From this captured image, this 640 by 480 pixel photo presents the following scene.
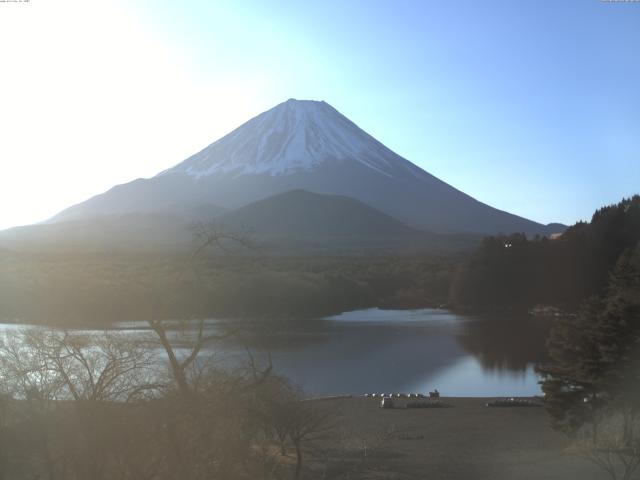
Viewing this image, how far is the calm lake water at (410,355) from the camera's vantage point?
63.7 feet

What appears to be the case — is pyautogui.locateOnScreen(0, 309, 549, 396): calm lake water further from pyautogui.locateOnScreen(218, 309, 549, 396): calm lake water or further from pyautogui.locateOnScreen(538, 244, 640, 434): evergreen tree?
pyautogui.locateOnScreen(538, 244, 640, 434): evergreen tree

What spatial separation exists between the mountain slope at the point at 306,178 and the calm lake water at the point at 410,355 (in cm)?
4858

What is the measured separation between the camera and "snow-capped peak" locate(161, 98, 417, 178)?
94.4 m

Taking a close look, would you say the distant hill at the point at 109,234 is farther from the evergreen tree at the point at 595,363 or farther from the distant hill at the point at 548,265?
the evergreen tree at the point at 595,363

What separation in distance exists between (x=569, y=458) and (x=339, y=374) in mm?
10961

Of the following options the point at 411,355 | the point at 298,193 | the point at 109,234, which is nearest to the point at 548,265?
the point at 411,355

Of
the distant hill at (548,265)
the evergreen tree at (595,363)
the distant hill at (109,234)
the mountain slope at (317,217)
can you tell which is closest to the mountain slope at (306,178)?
the mountain slope at (317,217)

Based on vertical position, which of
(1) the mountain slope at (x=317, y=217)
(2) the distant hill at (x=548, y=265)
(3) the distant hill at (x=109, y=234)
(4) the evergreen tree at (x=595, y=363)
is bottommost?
(4) the evergreen tree at (x=595, y=363)

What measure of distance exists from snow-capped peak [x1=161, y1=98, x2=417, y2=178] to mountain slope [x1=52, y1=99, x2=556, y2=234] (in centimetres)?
12

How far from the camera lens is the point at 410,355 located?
80.1 feet

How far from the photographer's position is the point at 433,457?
37.2 ft

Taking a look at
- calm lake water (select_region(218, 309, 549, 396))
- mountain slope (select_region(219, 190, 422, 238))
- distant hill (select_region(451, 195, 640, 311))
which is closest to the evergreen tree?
calm lake water (select_region(218, 309, 549, 396))

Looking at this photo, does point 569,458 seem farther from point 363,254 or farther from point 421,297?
point 363,254

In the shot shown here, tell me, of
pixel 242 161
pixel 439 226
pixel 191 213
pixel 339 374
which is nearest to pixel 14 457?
pixel 339 374
